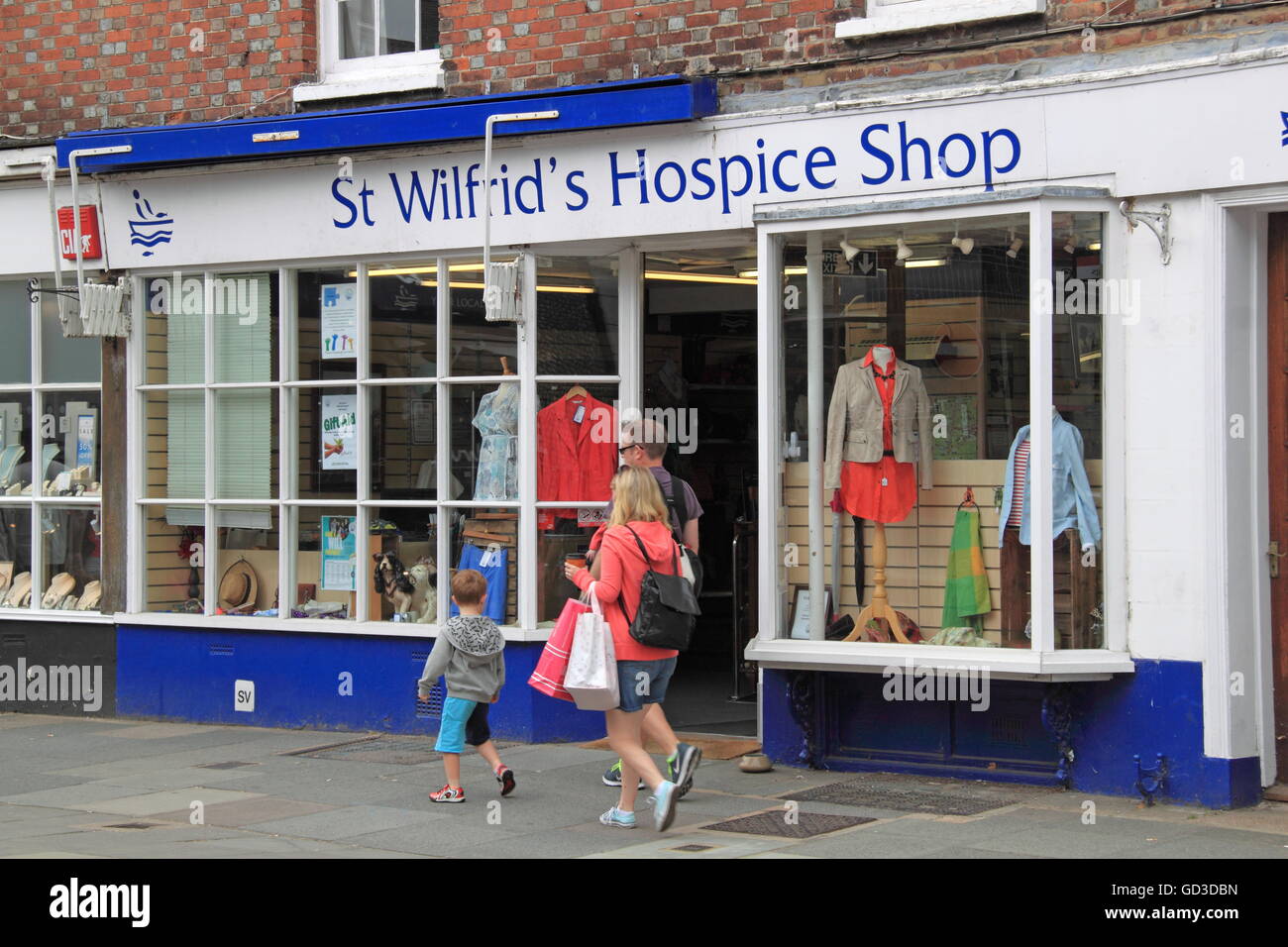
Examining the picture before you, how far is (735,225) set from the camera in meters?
10.0

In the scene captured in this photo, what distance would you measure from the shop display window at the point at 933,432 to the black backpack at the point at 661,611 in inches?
76.7

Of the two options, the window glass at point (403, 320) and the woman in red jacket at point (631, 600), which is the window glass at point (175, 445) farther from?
the woman in red jacket at point (631, 600)

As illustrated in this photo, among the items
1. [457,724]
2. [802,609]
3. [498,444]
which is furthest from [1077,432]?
[498,444]

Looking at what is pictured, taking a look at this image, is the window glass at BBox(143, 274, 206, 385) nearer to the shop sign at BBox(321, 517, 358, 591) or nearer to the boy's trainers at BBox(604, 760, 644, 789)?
the shop sign at BBox(321, 517, 358, 591)

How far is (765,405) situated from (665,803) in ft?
9.30

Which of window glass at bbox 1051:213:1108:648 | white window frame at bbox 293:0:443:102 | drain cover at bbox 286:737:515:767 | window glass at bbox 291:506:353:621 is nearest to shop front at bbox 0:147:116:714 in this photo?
window glass at bbox 291:506:353:621

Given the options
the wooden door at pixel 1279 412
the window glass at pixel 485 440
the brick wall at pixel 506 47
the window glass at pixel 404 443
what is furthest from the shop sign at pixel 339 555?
the wooden door at pixel 1279 412

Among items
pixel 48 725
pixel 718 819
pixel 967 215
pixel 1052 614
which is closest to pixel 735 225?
pixel 967 215

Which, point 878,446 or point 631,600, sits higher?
point 878,446

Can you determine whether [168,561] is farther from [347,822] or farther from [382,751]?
[347,822]

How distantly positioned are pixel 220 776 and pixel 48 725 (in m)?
2.97

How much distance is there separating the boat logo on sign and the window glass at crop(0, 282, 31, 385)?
131cm

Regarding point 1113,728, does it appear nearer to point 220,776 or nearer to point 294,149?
point 220,776

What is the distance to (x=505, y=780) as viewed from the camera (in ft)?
29.5
